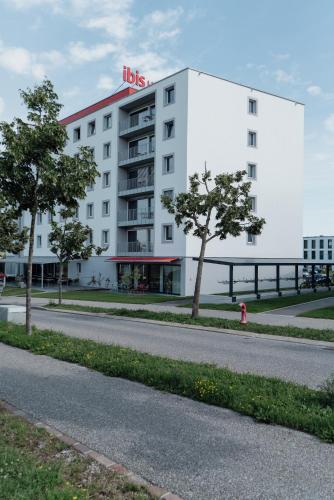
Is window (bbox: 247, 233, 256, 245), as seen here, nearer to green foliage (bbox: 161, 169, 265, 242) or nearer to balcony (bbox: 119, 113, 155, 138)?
balcony (bbox: 119, 113, 155, 138)

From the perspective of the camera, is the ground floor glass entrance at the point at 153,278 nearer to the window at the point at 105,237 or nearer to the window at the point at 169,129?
A: the window at the point at 105,237

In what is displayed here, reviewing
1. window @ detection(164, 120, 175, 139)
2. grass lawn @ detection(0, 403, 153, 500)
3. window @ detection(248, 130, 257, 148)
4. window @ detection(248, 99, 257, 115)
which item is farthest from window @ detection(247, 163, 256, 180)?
grass lawn @ detection(0, 403, 153, 500)

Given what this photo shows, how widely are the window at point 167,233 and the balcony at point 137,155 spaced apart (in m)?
6.24

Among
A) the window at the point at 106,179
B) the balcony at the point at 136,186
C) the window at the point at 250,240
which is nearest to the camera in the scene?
the balcony at the point at 136,186

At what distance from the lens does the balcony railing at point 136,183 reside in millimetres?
37531

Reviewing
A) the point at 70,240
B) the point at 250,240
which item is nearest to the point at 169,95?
the point at 250,240

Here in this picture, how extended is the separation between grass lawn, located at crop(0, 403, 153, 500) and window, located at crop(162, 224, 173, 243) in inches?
1168

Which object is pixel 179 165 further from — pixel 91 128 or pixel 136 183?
pixel 91 128

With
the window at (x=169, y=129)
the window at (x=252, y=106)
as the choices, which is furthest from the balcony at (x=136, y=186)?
the window at (x=252, y=106)

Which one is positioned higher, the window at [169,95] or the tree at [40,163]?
the window at [169,95]

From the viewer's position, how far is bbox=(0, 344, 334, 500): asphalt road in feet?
13.5

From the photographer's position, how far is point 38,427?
18.0 ft

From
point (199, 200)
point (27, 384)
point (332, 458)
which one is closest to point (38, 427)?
point (27, 384)

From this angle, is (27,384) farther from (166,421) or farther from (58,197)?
(58,197)
